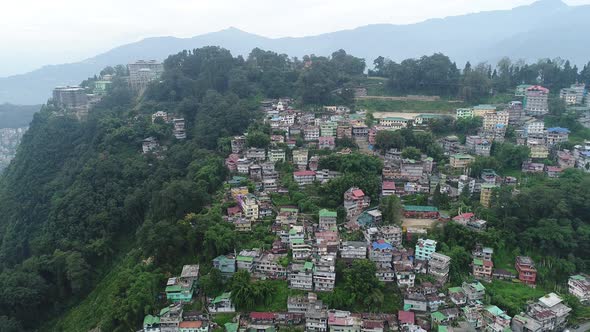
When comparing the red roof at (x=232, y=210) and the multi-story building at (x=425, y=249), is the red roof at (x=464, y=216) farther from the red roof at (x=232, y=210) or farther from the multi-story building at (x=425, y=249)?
the red roof at (x=232, y=210)

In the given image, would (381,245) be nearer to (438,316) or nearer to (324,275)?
(324,275)

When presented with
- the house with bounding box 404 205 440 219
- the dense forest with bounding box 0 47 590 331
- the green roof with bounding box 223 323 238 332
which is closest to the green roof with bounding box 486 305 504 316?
the dense forest with bounding box 0 47 590 331

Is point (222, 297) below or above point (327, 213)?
below

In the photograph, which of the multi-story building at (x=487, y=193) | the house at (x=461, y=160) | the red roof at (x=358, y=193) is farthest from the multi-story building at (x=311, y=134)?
the multi-story building at (x=487, y=193)

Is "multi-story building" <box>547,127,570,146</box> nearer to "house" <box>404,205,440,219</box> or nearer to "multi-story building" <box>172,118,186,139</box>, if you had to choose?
"house" <box>404,205,440,219</box>

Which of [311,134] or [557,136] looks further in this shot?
[311,134]

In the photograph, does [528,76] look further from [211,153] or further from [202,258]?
[202,258]

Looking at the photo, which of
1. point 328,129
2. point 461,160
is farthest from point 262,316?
point 328,129

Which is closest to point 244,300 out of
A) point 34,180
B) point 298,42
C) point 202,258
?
point 202,258
